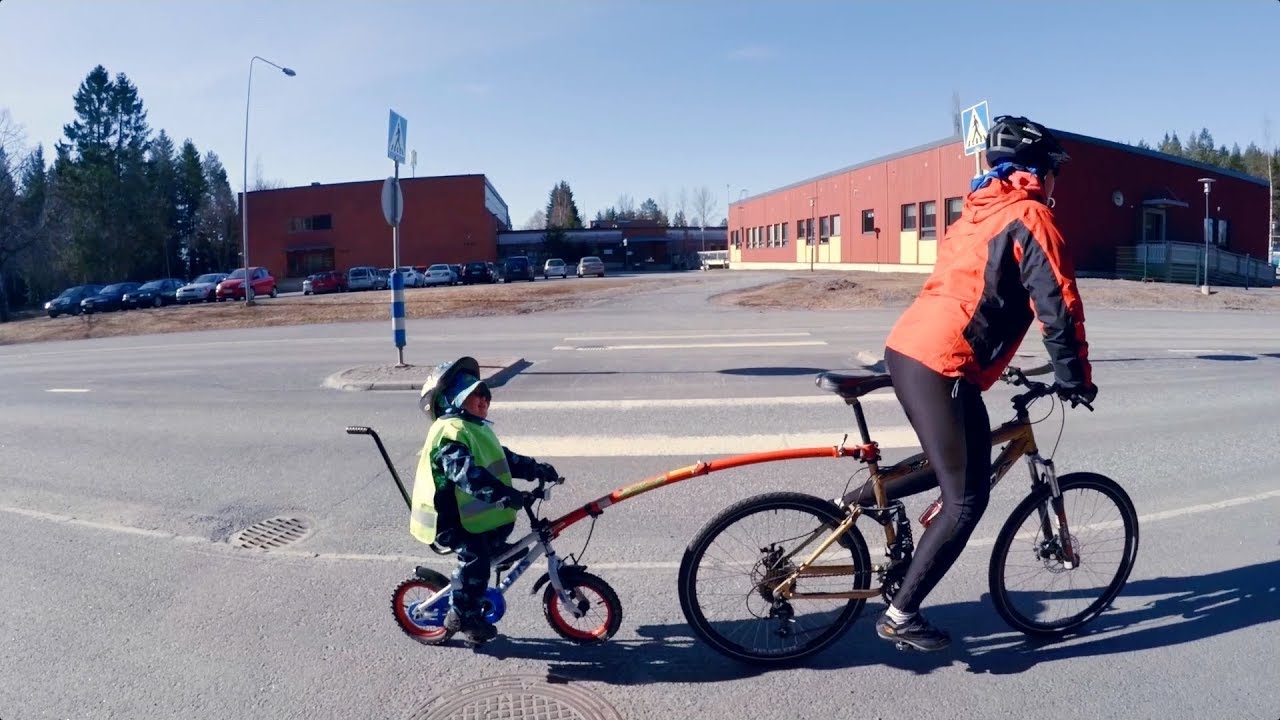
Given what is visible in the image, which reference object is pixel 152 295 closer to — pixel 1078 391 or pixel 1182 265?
pixel 1182 265

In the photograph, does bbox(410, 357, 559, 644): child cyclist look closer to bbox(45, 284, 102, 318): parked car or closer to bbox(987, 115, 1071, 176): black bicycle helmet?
bbox(987, 115, 1071, 176): black bicycle helmet

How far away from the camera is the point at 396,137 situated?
12250 millimetres

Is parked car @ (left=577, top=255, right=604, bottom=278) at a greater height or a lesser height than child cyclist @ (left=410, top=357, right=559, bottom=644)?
Answer: greater

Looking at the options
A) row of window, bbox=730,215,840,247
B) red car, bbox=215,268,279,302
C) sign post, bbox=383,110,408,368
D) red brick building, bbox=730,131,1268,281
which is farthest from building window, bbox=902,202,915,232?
sign post, bbox=383,110,408,368

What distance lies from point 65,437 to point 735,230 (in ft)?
239

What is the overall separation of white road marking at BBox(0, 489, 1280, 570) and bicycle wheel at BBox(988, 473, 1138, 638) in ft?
2.75

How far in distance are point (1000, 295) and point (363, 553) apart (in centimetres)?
378

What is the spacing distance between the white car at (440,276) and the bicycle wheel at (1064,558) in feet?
173

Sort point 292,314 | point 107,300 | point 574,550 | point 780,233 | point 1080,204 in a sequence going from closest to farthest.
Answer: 1. point 574,550
2. point 292,314
3. point 1080,204
4. point 107,300
5. point 780,233

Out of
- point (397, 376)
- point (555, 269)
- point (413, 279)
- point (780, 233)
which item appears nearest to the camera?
point (397, 376)

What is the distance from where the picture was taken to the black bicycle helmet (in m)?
3.50

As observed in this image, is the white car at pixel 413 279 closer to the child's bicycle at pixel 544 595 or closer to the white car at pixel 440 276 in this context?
the white car at pixel 440 276

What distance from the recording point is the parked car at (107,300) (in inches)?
1718

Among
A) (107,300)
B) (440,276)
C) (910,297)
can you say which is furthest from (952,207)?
(107,300)
